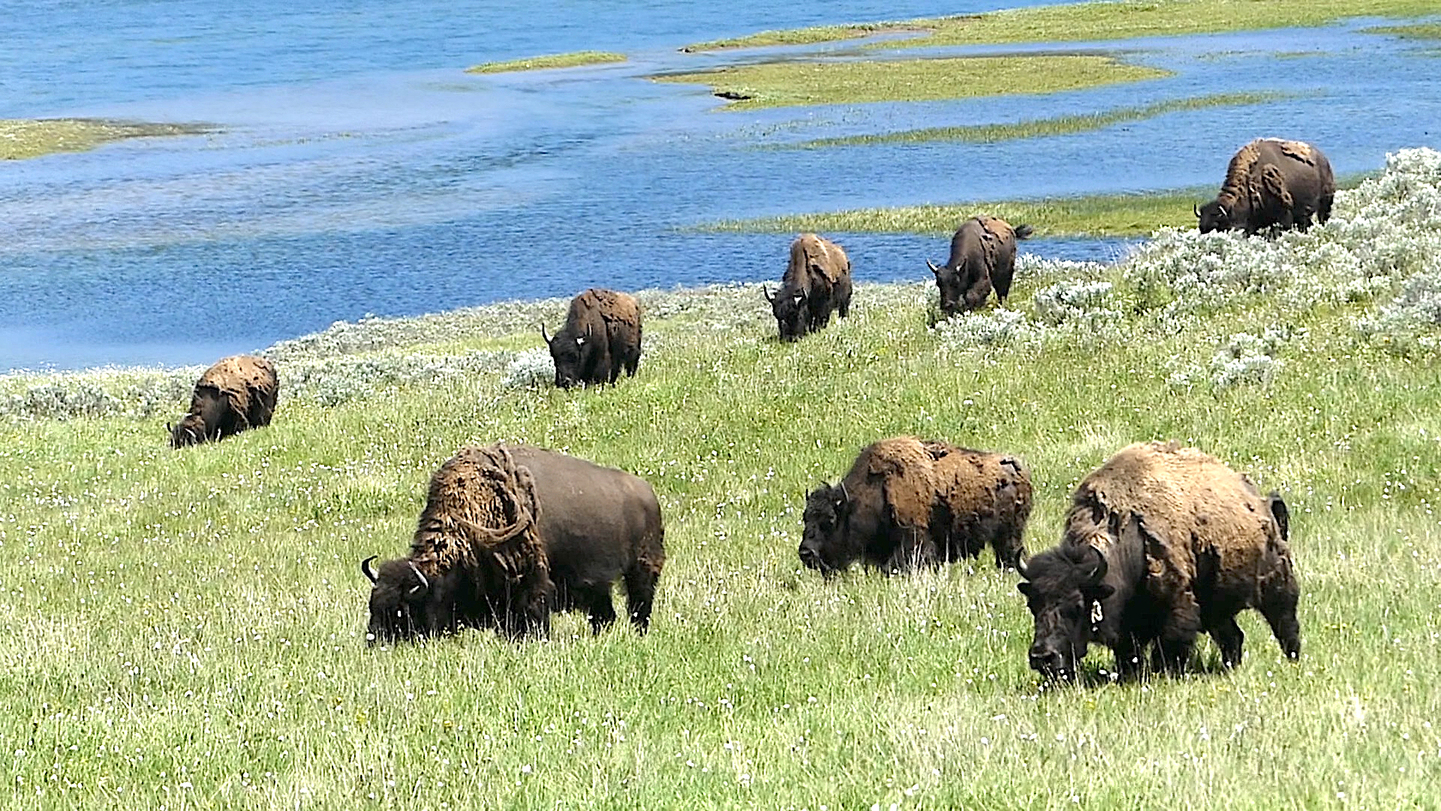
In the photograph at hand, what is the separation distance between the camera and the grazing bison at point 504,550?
9.47 meters

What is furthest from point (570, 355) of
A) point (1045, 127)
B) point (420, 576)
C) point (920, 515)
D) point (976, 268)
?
point (1045, 127)

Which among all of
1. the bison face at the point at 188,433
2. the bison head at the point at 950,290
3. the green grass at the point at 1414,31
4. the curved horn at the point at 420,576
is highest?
the curved horn at the point at 420,576

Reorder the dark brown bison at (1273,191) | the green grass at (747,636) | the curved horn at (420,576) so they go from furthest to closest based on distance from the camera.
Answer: the dark brown bison at (1273,191)
the curved horn at (420,576)
the green grass at (747,636)

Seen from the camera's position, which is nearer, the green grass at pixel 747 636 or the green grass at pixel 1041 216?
the green grass at pixel 747 636

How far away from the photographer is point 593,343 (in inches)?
867

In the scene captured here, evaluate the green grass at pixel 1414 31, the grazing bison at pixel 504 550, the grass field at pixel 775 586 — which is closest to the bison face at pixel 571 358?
the grass field at pixel 775 586

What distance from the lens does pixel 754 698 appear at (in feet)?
25.5

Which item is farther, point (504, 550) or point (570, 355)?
point (570, 355)

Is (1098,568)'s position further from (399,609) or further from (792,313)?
(792,313)

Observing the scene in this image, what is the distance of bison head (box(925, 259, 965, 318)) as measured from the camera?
73.5 ft

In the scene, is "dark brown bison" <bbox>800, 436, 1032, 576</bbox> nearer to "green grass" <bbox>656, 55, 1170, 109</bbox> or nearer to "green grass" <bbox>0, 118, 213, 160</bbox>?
"green grass" <bbox>656, 55, 1170, 109</bbox>

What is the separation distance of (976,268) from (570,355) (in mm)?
5781

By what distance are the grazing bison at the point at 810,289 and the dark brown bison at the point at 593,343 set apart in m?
2.75

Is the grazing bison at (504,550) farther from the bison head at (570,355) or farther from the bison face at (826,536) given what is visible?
the bison head at (570,355)
